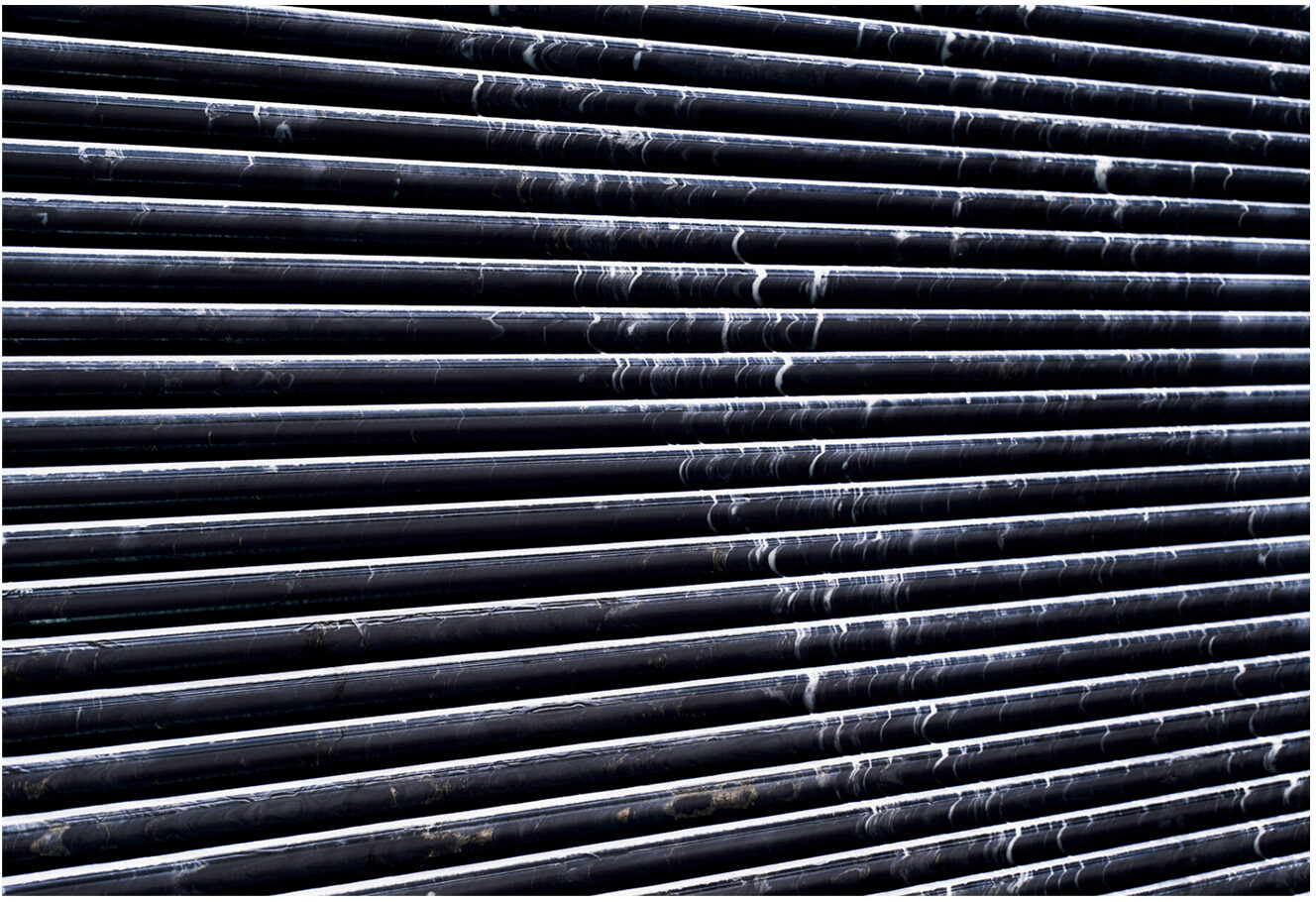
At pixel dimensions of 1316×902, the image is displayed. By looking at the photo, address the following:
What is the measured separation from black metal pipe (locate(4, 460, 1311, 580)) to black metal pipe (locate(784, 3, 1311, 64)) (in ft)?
2.37

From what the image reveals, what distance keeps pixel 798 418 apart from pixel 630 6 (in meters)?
0.65

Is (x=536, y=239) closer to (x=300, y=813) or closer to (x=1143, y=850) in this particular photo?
(x=300, y=813)

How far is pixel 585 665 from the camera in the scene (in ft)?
4.12

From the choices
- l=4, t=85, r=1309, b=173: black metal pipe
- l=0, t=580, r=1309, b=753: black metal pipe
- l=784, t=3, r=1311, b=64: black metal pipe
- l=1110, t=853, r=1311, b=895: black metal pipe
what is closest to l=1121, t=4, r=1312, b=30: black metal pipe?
l=784, t=3, r=1311, b=64: black metal pipe

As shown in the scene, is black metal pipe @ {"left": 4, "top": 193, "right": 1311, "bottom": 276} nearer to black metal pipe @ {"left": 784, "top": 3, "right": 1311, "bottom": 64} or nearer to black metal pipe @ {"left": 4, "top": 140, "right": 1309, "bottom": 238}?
black metal pipe @ {"left": 4, "top": 140, "right": 1309, "bottom": 238}

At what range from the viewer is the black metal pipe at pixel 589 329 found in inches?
45.5

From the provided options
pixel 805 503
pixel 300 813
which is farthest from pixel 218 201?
pixel 805 503

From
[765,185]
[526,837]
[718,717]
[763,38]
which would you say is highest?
[763,38]

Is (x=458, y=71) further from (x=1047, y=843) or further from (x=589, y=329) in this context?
(x=1047, y=843)

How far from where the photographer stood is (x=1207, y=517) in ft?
5.04

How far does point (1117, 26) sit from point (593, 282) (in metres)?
1.01

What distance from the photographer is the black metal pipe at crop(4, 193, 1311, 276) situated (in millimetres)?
1163

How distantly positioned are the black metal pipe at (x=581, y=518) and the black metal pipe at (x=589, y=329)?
0.21 metres

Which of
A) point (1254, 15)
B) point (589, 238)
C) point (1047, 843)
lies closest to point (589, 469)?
point (589, 238)
